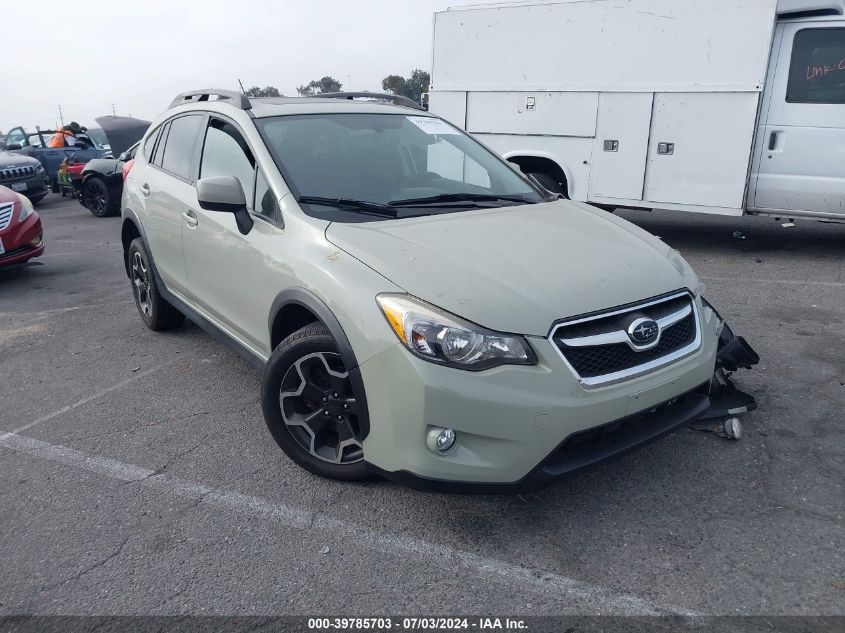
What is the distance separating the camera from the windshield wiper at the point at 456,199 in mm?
3406

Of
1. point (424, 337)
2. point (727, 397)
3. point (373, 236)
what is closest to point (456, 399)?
point (424, 337)

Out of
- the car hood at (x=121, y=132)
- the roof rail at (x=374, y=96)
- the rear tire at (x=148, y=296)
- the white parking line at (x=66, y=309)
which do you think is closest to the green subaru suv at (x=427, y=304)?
the roof rail at (x=374, y=96)

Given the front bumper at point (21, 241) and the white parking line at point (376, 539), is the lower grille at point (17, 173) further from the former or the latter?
the white parking line at point (376, 539)

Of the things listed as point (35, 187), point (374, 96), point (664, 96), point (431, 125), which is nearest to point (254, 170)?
point (431, 125)

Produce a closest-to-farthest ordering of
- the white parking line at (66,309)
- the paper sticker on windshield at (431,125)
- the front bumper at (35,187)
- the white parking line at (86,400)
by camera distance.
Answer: the white parking line at (86,400), the paper sticker on windshield at (431,125), the white parking line at (66,309), the front bumper at (35,187)

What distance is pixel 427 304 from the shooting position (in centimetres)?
251

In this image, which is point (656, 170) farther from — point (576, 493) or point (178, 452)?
point (178, 452)

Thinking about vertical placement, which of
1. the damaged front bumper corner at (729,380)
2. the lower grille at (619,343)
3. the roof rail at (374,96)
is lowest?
the damaged front bumper corner at (729,380)

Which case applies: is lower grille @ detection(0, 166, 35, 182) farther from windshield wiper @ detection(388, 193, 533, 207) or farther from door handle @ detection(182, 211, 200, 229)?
windshield wiper @ detection(388, 193, 533, 207)

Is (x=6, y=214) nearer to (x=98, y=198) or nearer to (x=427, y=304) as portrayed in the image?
(x=98, y=198)

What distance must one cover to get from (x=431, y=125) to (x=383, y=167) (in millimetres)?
774

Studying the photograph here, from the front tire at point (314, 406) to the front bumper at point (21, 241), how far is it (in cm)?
530

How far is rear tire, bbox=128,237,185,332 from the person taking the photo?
16.6 ft

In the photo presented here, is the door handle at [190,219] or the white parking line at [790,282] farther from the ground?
the door handle at [190,219]
